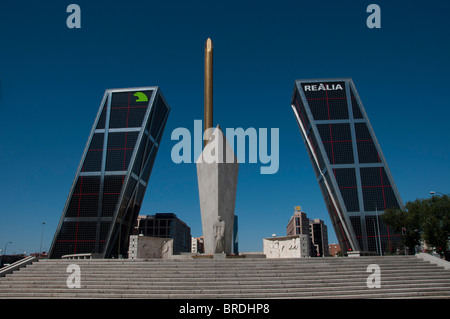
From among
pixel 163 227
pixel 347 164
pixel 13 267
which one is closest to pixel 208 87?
pixel 13 267

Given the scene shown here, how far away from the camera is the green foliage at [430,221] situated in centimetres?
2627

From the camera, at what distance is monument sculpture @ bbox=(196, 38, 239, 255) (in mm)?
21969

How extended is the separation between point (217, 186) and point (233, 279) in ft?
27.3

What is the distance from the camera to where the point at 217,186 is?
22.0 m

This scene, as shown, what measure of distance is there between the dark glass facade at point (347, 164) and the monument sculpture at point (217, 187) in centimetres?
3215

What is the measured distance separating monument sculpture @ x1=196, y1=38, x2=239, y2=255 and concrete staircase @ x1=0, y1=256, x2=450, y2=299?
5.05 m

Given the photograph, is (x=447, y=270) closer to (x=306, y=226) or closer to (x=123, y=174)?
(x=123, y=174)

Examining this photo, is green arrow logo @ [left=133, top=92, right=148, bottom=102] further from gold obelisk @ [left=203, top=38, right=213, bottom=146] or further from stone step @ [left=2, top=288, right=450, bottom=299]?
stone step @ [left=2, top=288, right=450, bottom=299]

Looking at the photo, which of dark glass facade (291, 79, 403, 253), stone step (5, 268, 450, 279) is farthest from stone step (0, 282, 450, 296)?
dark glass facade (291, 79, 403, 253)

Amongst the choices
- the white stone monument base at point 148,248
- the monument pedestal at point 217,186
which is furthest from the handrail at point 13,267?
the monument pedestal at point 217,186

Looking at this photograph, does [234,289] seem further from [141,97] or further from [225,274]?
[141,97]

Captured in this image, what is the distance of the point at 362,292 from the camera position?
13.3m

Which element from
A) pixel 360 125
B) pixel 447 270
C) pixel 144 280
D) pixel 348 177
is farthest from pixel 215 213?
pixel 360 125
